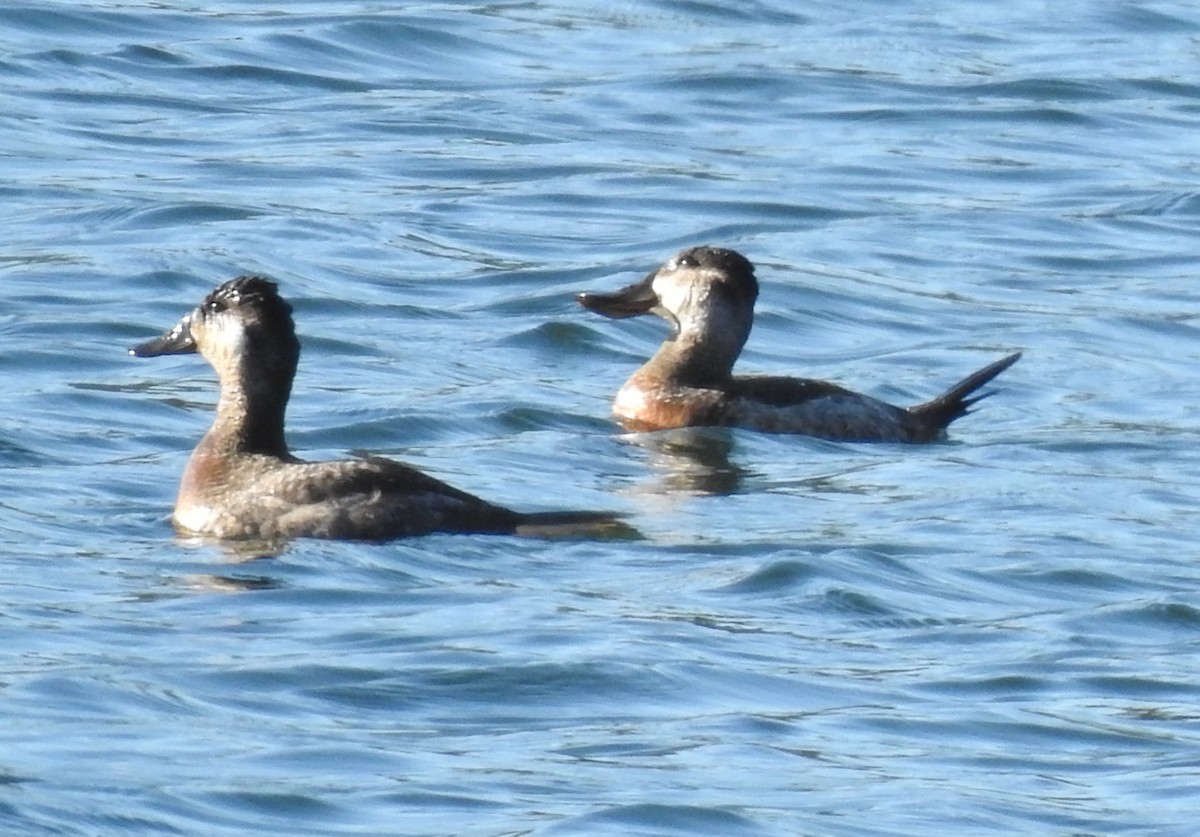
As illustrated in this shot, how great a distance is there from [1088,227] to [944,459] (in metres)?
6.38

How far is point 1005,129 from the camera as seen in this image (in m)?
21.6

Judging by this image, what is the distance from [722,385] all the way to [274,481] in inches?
137

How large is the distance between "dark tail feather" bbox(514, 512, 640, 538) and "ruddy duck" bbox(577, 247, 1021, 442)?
256cm

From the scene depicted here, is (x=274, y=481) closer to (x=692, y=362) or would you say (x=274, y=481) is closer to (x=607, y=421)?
(x=607, y=421)

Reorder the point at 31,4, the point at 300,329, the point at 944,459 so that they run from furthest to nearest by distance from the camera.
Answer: the point at 31,4 → the point at 300,329 → the point at 944,459

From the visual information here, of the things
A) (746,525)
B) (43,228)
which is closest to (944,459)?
(746,525)

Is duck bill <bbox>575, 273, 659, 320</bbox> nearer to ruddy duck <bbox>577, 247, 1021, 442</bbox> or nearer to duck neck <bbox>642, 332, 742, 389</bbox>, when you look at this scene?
ruddy duck <bbox>577, 247, 1021, 442</bbox>

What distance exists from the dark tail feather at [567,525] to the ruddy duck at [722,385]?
2563 mm

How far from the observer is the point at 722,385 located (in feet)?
43.7

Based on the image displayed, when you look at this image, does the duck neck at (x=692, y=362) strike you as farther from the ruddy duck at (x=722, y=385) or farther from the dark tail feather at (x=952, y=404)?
the dark tail feather at (x=952, y=404)

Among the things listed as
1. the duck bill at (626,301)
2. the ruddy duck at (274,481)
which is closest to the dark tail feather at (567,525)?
the ruddy duck at (274,481)

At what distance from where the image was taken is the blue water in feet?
25.6

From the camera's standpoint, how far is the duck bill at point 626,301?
1398 centimetres

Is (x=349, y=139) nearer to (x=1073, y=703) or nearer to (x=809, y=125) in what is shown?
(x=809, y=125)
